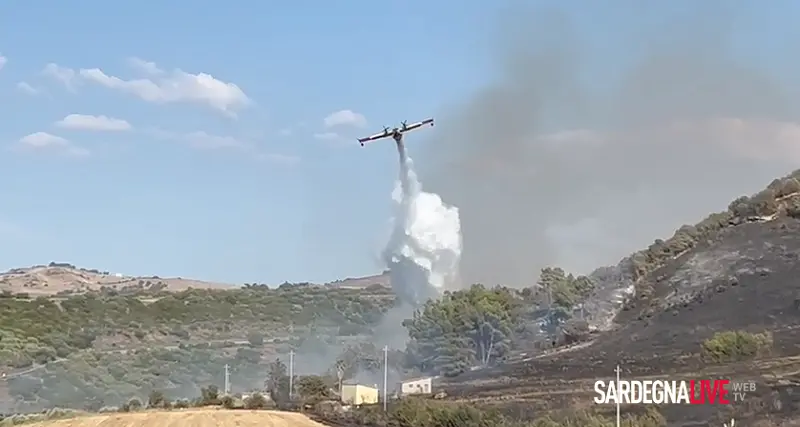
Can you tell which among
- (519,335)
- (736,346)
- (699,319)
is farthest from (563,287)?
(736,346)

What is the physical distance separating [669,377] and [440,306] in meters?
37.5

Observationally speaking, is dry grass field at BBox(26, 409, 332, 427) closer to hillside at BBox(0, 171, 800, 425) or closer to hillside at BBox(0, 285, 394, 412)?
hillside at BBox(0, 171, 800, 425)

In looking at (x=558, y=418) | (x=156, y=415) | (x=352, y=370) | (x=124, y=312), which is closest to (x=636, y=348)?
(x=352, y=370)

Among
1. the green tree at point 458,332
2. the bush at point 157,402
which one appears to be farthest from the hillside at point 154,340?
the green tree at point 458,332

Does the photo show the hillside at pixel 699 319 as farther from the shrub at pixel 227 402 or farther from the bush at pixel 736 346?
the shrub at pixel 227 402

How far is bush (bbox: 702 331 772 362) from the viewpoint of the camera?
65.2m

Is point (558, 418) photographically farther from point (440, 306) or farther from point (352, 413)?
point (440, 306)

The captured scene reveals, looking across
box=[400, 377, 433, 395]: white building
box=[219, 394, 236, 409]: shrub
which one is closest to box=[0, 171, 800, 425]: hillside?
box=[400, 377, 433, 395]: white building

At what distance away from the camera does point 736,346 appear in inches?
2611

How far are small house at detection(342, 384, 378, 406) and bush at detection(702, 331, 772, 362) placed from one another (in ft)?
70.3

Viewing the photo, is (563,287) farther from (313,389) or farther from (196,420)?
(196,420)

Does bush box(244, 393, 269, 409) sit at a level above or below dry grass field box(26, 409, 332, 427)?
above

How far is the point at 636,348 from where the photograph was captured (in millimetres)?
78375

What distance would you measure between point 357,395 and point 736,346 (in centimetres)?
2384
